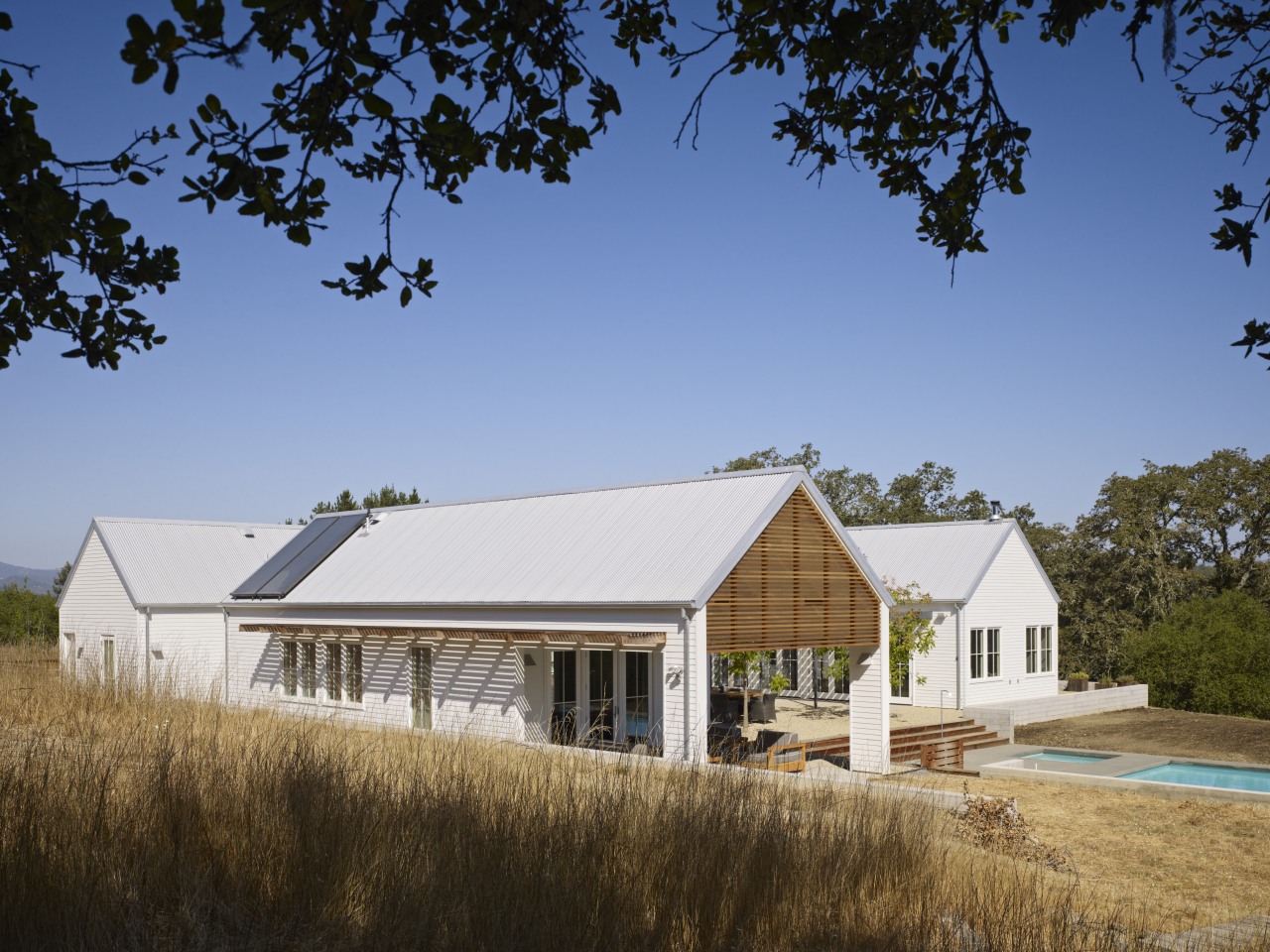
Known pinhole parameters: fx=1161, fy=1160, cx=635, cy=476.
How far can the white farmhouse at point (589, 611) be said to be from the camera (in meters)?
19.6

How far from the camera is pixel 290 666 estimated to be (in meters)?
28.2

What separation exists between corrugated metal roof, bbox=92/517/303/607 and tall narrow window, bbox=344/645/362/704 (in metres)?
7.12

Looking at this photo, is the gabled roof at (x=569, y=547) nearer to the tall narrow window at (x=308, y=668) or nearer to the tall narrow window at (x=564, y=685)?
the tall narrow window at (x=308, y=668)

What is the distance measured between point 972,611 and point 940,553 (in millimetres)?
2407

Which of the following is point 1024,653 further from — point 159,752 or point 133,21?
point 133,21

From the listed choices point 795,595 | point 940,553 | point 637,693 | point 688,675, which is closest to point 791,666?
point 940,553

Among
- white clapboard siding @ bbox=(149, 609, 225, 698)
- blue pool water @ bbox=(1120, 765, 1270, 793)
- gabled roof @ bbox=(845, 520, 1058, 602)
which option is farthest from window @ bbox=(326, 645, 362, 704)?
blue pool water @ bbox=(1120, 765, 1270, 793)

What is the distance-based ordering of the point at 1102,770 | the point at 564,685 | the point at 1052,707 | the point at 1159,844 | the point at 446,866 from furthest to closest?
the point at 1052,707 < the point at 1102,770 < the point at 564,685 < the point at 1159,844 < the point at 446,866

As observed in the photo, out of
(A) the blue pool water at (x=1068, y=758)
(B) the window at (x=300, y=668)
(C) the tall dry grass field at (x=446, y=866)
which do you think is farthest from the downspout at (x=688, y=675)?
(B) the window at (x=300, y=668)

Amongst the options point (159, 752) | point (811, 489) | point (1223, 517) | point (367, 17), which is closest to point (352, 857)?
point (159, 752)

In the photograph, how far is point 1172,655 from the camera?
34.1m

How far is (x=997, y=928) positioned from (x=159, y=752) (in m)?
4.90

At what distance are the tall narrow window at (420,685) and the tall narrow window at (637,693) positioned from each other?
443 centimetres

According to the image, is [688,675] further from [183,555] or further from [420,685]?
[183,555]
